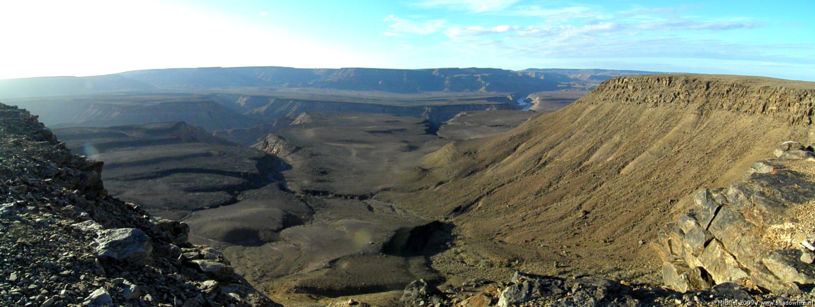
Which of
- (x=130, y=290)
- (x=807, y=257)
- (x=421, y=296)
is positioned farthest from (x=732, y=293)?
(x=130, y=290)

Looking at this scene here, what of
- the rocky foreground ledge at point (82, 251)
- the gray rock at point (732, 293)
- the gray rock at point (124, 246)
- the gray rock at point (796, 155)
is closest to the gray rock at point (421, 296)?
the rocky foreground ledge at point (82, 251)

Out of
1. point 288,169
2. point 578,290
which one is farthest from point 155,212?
point 578,290

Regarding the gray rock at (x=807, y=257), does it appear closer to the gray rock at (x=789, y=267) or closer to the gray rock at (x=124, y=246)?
the gray rock at (x=789, y=267)

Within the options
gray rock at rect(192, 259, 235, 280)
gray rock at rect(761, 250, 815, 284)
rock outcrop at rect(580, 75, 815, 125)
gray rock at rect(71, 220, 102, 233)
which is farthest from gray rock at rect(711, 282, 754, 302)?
rock outcrop at rect(580, 75, 815, 125)

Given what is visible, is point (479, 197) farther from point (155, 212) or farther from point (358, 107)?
point (358, 107)

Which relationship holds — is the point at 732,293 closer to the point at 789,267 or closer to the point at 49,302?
the point at 789,267

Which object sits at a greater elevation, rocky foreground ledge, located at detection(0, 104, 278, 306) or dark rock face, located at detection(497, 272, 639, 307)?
rocky foreground ledge, located at detection(0, 104, 278, 306)

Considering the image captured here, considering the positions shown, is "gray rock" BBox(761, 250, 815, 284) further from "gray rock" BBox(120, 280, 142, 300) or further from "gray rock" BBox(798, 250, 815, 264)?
"gray rock" BBox(120, 280, 142, 300)
